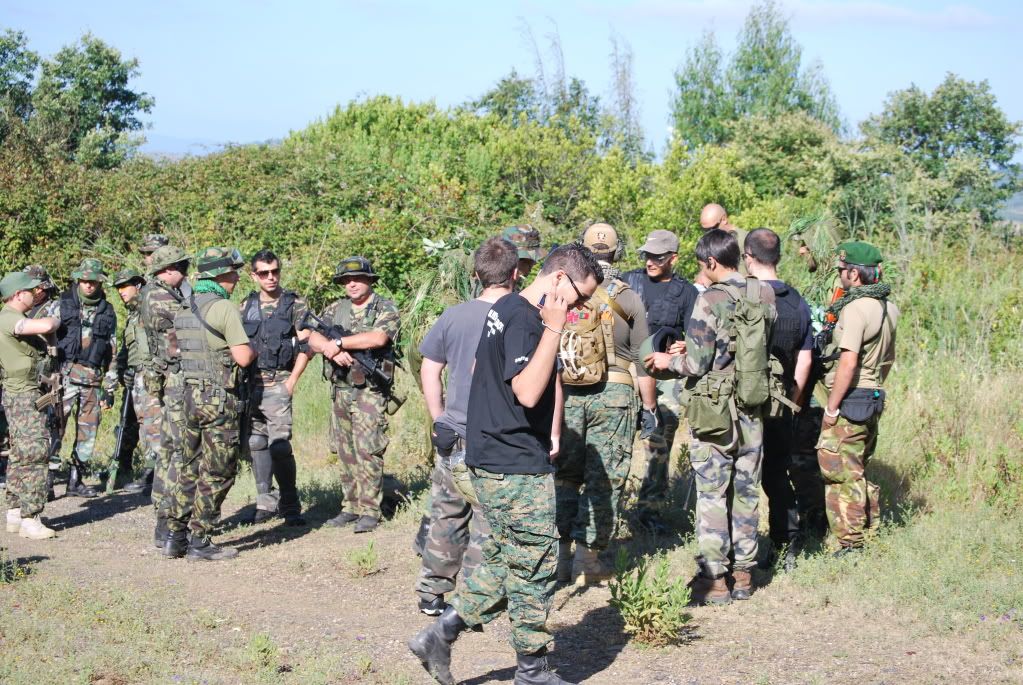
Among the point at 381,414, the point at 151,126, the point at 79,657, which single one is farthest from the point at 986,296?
the point at 151,126

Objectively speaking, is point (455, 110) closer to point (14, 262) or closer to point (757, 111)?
point (757, 111)

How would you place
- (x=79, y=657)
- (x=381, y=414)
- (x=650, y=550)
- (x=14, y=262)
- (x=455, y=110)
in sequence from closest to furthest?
(x=79, y=657), (x=650, y=550), (x=381, y=414), (x=14, y=262), (x=455, y=110)

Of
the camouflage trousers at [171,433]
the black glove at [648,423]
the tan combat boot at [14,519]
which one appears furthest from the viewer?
the tan combat boot at [14,519]

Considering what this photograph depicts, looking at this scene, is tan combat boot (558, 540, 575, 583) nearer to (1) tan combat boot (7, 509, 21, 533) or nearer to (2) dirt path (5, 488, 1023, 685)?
(2) dirt path (5, 488, 1023, 685)

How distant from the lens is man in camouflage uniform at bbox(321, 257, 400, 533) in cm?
781

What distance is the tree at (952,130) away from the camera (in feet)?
53.3

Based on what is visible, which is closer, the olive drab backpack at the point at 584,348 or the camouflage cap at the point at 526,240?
the olive drab backpack at the point at 584,348

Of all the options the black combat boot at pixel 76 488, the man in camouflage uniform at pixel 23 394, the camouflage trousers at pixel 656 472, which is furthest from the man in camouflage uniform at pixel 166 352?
the camouflage trousers at pixel 656 472

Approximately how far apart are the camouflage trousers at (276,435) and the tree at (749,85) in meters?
14.5

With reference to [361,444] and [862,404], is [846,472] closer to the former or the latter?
[862,404]

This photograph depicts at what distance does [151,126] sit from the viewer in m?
26.2

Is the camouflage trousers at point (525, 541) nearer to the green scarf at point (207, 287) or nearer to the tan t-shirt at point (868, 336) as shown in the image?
the tan t-shirt at point (868, 336)

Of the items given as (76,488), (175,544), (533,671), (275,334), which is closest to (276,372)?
(275,334)

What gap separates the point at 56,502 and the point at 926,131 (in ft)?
46.4
